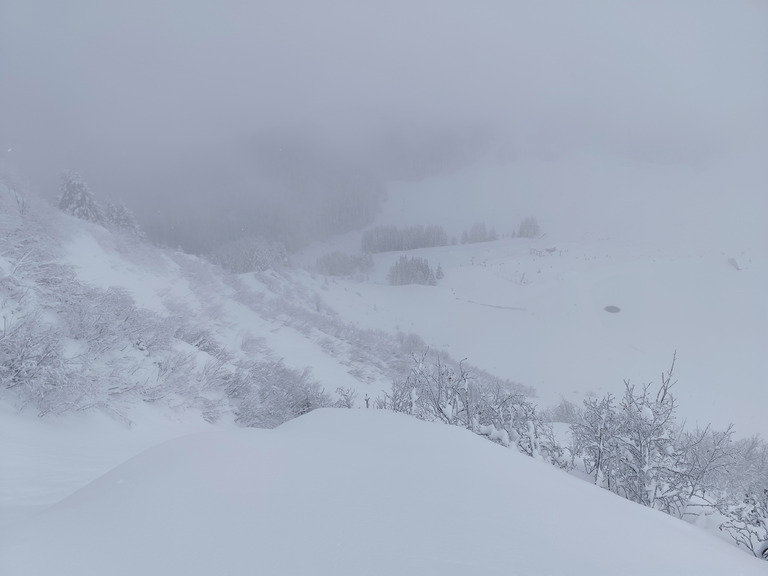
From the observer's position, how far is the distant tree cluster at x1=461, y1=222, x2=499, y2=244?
8988 centimetres

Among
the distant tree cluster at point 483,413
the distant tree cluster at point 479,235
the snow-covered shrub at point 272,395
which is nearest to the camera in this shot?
the distant tree cluster at point 483,413

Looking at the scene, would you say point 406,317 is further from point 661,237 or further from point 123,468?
point 661,237

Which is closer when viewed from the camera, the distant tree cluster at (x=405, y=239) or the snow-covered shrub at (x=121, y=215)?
the snow-covered shrub at (x=121, y=215)

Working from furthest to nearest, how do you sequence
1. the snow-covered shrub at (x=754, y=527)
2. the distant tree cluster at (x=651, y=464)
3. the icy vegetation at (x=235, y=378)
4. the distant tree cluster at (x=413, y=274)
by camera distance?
the distant tree cluster at (x=413, y=274) → the icy vegetation at (x=235, y=378) → the distant tree cluster at (x=651, y=464) → the snow-covered shrub at (x=754, y=527)

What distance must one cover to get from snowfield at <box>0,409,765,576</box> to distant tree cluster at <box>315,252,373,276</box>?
7209 centimetres

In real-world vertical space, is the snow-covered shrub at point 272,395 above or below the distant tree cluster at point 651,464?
below

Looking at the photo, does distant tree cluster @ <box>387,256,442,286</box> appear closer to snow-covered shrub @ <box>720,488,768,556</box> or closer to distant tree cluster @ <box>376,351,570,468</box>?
distant tree cluster @ <box>376,351,570,468</box>

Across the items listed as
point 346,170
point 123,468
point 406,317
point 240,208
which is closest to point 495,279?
point 406,317

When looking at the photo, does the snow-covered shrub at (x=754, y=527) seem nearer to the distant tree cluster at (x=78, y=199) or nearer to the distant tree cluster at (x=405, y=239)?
the distant tree cluster at (x=78, y=199)

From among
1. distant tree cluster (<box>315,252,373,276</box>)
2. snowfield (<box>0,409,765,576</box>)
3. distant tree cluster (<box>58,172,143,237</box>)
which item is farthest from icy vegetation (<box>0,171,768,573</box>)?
distant tree cluster (<box>315,252,373,276</box>)

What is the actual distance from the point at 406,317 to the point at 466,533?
121 ft

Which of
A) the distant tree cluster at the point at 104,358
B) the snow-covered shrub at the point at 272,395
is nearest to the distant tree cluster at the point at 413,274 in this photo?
the snow-covered shrub at the point at 272,395

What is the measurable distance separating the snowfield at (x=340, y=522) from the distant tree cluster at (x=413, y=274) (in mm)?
49759

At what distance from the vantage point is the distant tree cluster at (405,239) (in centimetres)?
9362
